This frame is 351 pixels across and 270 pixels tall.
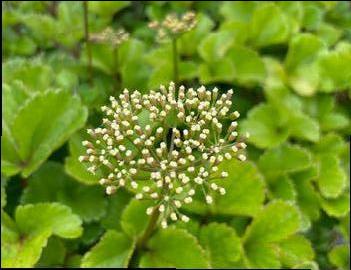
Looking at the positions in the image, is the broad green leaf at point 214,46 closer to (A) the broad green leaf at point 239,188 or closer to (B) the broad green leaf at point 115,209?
(A) the broad green leaf at point 239,188

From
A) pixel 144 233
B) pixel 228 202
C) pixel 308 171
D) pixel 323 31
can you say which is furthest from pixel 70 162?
pixel 323 31

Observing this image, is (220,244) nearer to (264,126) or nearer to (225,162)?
(225,162)

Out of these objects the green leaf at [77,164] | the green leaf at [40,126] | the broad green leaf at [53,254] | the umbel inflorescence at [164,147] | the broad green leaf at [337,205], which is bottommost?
the broad green leaf at [53,254]

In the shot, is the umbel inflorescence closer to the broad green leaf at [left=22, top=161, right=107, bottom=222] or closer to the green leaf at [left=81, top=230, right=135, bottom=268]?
the green leaf at [left=81, top=230, right=135, bottom=268]

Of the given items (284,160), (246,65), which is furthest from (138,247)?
(246,65)

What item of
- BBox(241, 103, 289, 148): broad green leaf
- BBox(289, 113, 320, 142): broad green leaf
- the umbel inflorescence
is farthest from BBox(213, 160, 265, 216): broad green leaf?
the umbel inflorescence

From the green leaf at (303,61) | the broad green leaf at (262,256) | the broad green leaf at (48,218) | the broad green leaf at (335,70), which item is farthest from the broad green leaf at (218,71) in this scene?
the broad green leaf at (48,218)
